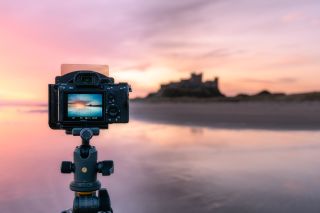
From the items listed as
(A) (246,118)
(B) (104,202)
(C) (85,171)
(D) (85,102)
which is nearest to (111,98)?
(D) (85,102)

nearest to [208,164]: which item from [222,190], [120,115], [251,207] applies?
[222,190]

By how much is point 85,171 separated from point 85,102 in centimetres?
70

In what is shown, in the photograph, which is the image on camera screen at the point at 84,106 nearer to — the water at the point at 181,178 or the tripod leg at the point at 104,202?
the tripod leg at the point at 104,202

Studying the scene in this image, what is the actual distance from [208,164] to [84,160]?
7.09 meters

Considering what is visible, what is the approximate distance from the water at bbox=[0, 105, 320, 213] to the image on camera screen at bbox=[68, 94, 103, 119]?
2.44 m

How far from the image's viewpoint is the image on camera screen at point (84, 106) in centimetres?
453

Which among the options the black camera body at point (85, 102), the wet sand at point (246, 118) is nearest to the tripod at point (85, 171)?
the black camera body at point (85, 102)

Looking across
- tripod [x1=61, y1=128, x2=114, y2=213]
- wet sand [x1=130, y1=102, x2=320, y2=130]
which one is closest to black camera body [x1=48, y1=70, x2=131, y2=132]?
tripod [x1=61, y1=128, x2=114, y2=213]

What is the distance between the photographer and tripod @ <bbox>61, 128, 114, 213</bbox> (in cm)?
447

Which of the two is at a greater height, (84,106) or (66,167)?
(84,106)

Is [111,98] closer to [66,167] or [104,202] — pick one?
[66,167]

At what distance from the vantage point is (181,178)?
30.3ft

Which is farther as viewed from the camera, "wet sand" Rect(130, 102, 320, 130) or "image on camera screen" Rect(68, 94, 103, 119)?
"wet sand" Rect(130, 102, 320, 130)

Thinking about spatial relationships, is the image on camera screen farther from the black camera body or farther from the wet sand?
the wet sand
